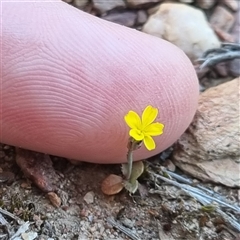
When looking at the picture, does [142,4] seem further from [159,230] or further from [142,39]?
[159,230]

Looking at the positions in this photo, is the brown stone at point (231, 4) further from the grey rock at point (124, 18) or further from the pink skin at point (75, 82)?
the pink skin at point (75, 82)

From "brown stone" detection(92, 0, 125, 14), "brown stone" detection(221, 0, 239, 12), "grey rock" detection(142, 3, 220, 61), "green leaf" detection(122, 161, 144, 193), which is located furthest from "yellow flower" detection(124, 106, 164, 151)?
"brown stone" detection(221, 0, 239, 12)

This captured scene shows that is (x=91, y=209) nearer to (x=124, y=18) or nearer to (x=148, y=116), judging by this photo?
(x=148, y=116)

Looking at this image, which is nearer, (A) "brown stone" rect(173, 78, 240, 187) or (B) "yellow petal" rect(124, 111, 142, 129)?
(B) "yellow petal" rect(124, 111, 142, 129)

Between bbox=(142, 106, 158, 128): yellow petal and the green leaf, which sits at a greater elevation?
bbox=(142, 106, 158, 128): yellow petal

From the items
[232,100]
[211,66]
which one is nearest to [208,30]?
[211,66]

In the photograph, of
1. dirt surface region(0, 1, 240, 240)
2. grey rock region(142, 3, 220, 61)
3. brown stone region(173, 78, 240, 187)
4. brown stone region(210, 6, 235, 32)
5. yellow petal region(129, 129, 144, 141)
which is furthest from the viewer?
brown stone region(210, 6, 235, 32)

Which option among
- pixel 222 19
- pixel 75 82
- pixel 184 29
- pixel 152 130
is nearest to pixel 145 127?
pixel 152 130

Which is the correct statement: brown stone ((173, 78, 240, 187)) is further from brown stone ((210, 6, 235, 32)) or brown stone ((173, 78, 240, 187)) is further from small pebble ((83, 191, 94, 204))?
brown stone ((210, 6, 235, 32))

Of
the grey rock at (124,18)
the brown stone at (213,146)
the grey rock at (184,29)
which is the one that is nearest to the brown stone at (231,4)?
the grey rock at (184,29)
